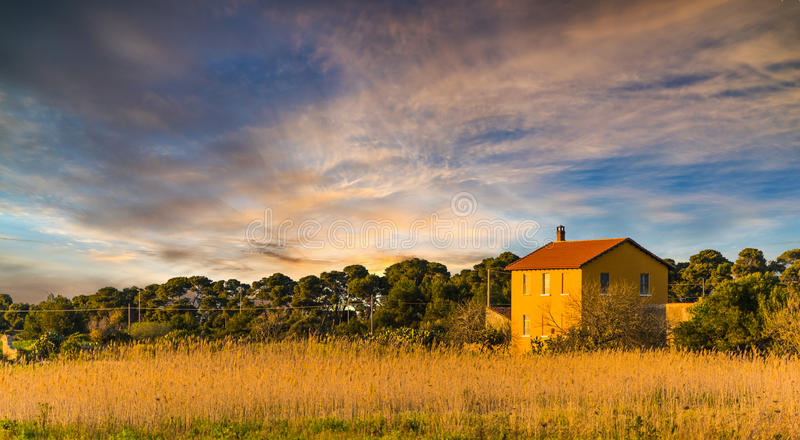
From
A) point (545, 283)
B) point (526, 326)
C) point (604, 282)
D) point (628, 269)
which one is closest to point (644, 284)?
point (628, 269)

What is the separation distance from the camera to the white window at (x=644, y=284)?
36.3 metres

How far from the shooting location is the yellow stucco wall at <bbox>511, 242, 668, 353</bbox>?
110 ft

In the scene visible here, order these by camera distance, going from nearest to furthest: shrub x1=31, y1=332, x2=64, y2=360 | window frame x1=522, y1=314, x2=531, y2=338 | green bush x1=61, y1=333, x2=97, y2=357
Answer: green bush x1=61, y1=333, x2=97, y2=357 < shrub x1=31, y1=332, x2=64, y2=360 < window frame x1=522, y1=314, x2=531, y2=338

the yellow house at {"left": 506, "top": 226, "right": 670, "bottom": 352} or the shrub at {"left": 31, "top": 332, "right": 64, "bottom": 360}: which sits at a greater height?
the yellow house at {"left": 506, "top": 226, "right": 670, "bottom": 352}

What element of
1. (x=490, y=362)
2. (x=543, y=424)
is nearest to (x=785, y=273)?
(x=490, y=362)

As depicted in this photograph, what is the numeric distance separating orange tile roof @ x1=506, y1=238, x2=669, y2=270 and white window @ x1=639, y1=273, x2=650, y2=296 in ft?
4.87

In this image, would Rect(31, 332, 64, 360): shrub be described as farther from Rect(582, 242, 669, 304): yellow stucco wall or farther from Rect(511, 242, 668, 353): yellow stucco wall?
Rect(582, 242, 669, 304): yellow stucco wall

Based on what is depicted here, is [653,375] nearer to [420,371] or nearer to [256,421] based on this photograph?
[420,371]

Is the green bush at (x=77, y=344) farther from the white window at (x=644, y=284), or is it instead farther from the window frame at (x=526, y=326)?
the white window at (x=644, y=284)

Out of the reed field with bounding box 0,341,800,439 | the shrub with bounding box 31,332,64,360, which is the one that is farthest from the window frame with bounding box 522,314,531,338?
the shrub with bounding box 31,332,64,360

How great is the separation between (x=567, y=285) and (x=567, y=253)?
2.84 meters

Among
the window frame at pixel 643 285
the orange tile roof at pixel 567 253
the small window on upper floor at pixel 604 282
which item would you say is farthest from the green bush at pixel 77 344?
the window frame at pixel 643 285

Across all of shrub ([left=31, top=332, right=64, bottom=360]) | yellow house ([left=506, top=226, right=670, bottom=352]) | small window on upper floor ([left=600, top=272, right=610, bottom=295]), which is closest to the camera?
shrub ([left=31, top=332, right=64, bottom=360])

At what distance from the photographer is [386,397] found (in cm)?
1067
